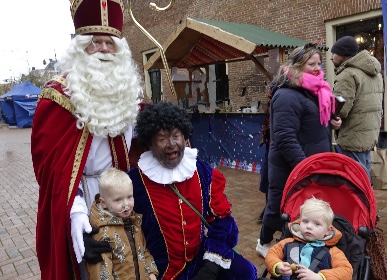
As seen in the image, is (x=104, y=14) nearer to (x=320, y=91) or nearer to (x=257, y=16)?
(x=320, y=91)

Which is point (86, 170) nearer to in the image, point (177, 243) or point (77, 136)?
point (77, 136)

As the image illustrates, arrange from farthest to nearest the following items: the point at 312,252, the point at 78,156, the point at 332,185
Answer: the point at 332,185, the point at 312,252, the point at 78,156

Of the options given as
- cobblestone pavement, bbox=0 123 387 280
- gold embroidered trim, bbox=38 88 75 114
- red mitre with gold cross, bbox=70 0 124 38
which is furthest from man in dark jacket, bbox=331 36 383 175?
gold embroidered trim, bbox=38 88 75 114

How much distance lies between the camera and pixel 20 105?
76.3 feet

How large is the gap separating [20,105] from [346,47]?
75.4ft

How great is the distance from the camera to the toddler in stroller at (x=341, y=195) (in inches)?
88.5

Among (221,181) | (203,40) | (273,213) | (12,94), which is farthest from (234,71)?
(12,94)

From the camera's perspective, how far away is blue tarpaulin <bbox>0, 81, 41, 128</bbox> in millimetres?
23453

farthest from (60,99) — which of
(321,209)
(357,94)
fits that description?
(357,94)

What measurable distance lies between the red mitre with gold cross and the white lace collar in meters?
0.74

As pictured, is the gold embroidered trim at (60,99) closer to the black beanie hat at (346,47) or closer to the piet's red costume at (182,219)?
the piet's red costume at (182,219)

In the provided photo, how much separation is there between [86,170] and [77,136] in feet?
0.72

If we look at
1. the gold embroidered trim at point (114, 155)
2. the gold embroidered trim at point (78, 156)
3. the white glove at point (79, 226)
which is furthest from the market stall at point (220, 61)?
the white glove at point (79, 226)

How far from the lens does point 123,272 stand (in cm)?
Result: 187
